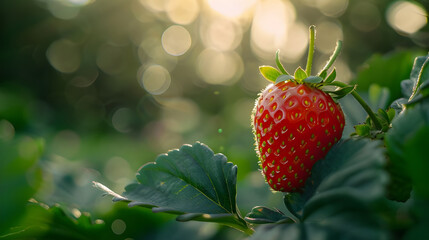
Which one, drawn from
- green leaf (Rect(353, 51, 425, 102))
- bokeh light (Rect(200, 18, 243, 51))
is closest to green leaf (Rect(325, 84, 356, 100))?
green leaf (Rect(353, 51, 425, 102))

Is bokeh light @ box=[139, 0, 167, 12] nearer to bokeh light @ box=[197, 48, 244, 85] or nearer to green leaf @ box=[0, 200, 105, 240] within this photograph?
bokeh light @ box=[197, 48, 244, 85]

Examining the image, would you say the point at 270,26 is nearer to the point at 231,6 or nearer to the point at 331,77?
the point at 231,6

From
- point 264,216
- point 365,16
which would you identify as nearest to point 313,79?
point 264,216

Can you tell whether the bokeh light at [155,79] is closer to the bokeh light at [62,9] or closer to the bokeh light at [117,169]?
the bokeh light at [62,9]

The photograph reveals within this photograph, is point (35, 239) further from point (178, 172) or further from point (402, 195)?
point (402, 195)

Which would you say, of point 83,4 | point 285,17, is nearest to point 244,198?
point 285,17

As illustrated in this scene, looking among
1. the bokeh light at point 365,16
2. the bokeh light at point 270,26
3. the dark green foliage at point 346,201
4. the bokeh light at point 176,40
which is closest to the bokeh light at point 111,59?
the bokeh light at point 176,40
